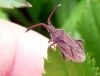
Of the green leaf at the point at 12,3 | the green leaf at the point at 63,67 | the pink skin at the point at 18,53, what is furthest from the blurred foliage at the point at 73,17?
the green leaf at the point at 12,3

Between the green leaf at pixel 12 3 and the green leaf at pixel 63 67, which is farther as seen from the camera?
the green leaf at pixel 63 67

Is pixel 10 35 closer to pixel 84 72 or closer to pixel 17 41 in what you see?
pixel 17 41

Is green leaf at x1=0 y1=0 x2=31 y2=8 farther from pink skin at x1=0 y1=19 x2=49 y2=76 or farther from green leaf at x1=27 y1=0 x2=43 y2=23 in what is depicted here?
green leaf at x1=27 y1=0 x2=43 y2=23

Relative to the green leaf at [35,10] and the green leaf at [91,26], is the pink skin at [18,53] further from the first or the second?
the green leaf at [35,10]

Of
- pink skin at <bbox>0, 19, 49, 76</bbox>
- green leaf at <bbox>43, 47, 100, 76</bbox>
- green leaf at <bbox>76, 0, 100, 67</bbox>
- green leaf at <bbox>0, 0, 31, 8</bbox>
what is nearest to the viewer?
green leaf at <bbox>0, 0, 31, 8</bbox>

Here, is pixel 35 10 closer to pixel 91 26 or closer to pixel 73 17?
pixel 73 17

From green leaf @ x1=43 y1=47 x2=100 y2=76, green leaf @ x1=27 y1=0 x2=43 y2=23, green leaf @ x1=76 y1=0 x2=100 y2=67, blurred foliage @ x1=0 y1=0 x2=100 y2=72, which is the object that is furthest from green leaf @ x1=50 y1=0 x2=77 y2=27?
green leaf @ x1=43 y1=47 x2=100 y2=76

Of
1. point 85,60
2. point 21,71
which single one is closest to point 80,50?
point 85,60
